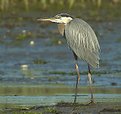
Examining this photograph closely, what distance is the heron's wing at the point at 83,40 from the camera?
10.5 m

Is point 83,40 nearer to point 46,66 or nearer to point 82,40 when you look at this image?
point 82,40

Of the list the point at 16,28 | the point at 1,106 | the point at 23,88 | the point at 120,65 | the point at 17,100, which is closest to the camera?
the point at 1,106

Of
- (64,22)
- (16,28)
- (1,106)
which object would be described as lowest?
(16,28)

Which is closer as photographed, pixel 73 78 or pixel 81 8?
pixel 73 78

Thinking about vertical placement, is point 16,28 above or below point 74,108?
below

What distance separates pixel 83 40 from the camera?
10594 millimetres

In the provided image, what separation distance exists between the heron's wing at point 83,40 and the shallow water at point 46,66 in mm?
871

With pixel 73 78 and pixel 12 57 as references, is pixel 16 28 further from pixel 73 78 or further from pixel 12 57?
pixel 73 78

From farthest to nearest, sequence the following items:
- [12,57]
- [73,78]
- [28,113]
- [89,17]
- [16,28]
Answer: [89,17]
[16,28]
[12,57]
[73,78]
[28,113]

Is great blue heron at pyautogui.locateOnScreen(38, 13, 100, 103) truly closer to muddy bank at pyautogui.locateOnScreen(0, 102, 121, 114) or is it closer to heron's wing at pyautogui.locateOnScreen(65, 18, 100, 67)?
heron's wing at pyautogui.locateOnScreen(65, 18, 100, 67)

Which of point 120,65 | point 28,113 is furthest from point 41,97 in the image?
point 120,65

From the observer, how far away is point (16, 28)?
20703mm

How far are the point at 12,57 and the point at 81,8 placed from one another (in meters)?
7.00

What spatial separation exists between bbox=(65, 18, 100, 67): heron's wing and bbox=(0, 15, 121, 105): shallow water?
2.86 ft
